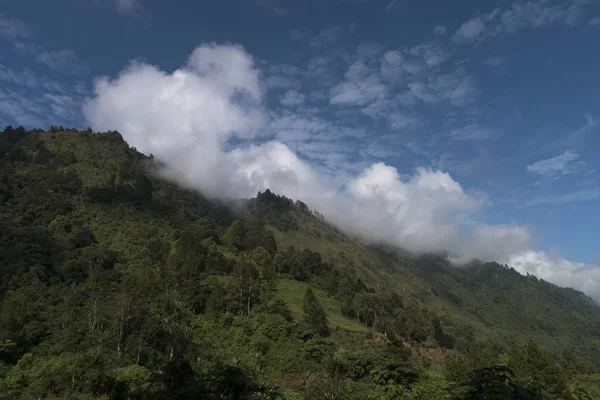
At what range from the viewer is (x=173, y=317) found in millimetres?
56500

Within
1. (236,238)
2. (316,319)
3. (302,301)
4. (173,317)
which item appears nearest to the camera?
(173,317)

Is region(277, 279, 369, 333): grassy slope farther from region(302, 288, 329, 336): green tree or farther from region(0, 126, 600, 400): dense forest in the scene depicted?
region(302, 288, 329, 336): green tree

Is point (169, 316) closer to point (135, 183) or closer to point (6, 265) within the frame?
point (6, 265)

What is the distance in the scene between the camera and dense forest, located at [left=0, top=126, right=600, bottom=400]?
25.8 meters

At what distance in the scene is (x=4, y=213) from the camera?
85312mm

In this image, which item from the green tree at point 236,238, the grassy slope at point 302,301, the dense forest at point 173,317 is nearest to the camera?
the dense forest at point 173,317

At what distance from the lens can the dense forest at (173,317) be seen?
84.8ft

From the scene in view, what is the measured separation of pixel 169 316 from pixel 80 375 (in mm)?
25676

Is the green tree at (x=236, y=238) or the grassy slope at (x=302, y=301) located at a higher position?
the green tree at (x=236, y=238)

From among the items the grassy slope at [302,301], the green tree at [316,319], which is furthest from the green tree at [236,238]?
the green tree at [316,319]

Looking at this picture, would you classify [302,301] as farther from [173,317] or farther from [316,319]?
[173,317]

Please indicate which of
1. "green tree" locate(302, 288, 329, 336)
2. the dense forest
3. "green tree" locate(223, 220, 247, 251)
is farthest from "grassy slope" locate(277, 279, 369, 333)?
"green tree" locate(223, 220, 247, 251)

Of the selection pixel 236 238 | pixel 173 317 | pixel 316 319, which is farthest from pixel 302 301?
pixel 236 238

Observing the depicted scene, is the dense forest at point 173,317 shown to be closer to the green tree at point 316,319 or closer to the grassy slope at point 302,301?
the green tree at point 316,319
